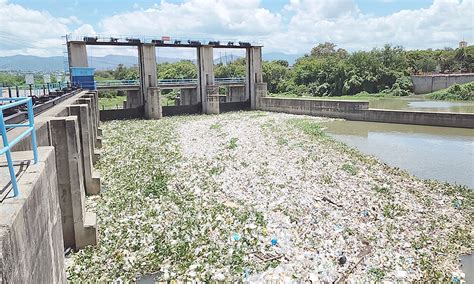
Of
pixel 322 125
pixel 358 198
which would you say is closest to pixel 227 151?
pixel 358 198

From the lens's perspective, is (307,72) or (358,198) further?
Answer: (307,72)

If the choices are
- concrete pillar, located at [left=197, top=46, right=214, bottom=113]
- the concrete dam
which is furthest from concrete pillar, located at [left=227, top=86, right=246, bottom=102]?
the concrete dam

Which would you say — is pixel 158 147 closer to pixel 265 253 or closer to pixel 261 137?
pixel 261 137

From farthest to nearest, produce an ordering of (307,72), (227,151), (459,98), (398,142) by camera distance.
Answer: (307,72)
(459,98)
(398,142)
(227,151)

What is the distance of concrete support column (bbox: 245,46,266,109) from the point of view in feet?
133

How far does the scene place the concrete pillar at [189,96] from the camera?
38719mm

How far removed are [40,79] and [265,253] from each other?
2240cm

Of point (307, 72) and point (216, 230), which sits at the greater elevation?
point (307, 72)

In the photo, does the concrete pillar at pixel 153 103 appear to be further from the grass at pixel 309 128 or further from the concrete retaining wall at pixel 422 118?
the concrete retaining wall at pixel 422 118

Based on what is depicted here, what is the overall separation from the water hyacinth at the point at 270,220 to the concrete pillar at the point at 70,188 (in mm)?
408

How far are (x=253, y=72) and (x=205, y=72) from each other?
6.37 metres

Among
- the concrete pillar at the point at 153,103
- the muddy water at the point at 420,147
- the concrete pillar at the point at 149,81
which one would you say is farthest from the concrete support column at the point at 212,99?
the muddy water at the point at 420,147

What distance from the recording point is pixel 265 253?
8047 millimetres

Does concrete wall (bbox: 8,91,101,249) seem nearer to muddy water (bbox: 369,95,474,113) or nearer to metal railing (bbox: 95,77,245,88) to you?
metal railing (bbox: 95,77,245,88)
